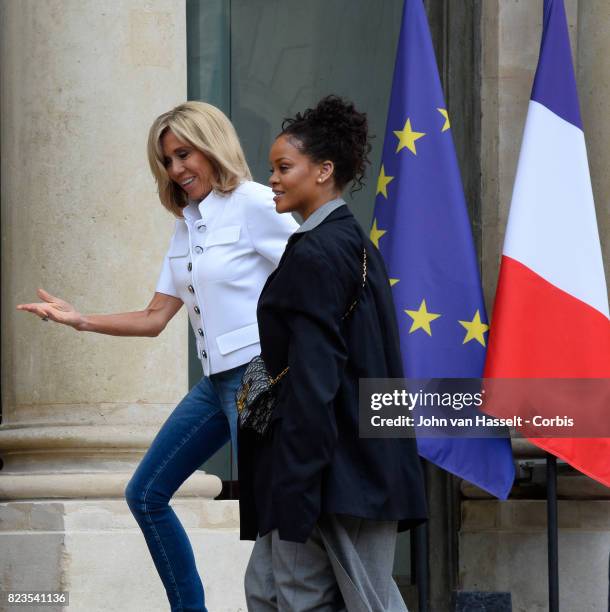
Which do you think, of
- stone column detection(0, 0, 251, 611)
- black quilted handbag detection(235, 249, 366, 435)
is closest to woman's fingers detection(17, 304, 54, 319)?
black quilted handbag detection(235, 249, 366, 435)

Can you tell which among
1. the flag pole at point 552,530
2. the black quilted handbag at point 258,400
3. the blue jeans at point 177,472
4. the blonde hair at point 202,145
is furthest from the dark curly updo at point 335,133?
the flag pole at point 552,530

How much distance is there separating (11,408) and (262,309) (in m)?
3.04

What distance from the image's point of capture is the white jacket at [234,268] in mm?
5184

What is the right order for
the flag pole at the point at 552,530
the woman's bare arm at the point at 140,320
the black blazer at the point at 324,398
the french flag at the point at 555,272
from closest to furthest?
the black blazer at the point at 324,398 → the woman's bare arm at the point at 140,320 → the french flag at the point at 555,272 → the flag pole at the point at 552,530

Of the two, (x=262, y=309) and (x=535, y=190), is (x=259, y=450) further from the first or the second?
(x=535, y=190)

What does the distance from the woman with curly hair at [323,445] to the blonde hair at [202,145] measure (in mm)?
890

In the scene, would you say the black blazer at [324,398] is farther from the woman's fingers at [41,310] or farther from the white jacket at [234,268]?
the woman's fingers at [41,310]

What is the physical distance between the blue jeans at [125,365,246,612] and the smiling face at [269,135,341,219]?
3.03 ft

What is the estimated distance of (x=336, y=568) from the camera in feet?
13.8

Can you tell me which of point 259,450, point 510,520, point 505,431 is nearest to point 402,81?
point 505,431

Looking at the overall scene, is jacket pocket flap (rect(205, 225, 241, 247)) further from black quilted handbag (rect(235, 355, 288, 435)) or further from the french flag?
the french flag

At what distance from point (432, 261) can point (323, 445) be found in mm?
3221

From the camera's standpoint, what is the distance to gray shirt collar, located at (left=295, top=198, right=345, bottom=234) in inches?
173

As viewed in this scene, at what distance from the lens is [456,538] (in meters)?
8.09
